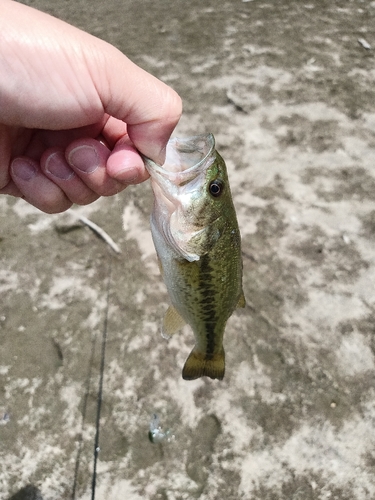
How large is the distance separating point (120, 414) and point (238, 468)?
80 cm

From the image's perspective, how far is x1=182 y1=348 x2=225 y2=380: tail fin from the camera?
2223 millimetres

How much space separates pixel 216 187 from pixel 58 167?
2.41 ft

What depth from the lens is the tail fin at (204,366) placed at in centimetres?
222

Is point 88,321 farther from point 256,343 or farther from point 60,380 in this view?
point 256,343

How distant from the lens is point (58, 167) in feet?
6.54

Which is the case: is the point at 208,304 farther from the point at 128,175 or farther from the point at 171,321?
the point at 128,175

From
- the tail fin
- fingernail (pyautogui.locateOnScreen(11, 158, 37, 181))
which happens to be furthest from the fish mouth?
the tail fin

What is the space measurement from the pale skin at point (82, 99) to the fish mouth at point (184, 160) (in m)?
0.04

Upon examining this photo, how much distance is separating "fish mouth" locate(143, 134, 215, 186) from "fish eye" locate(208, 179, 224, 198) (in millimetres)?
73

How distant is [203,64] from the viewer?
5449 millimetres

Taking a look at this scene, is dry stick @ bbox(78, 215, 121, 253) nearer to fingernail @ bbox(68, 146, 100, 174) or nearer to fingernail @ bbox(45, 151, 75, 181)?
fingernail @ bbox(45, 151, 75, 181)

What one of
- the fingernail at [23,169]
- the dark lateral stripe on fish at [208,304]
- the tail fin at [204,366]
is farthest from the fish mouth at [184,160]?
the tail fin at [204,366]

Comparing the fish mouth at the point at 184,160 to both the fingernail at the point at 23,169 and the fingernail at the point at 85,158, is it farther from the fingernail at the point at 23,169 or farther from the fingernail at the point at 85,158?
the fingernail at the point at 23,169

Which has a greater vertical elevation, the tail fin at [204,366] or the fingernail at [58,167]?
the fingernail at [58,167]
